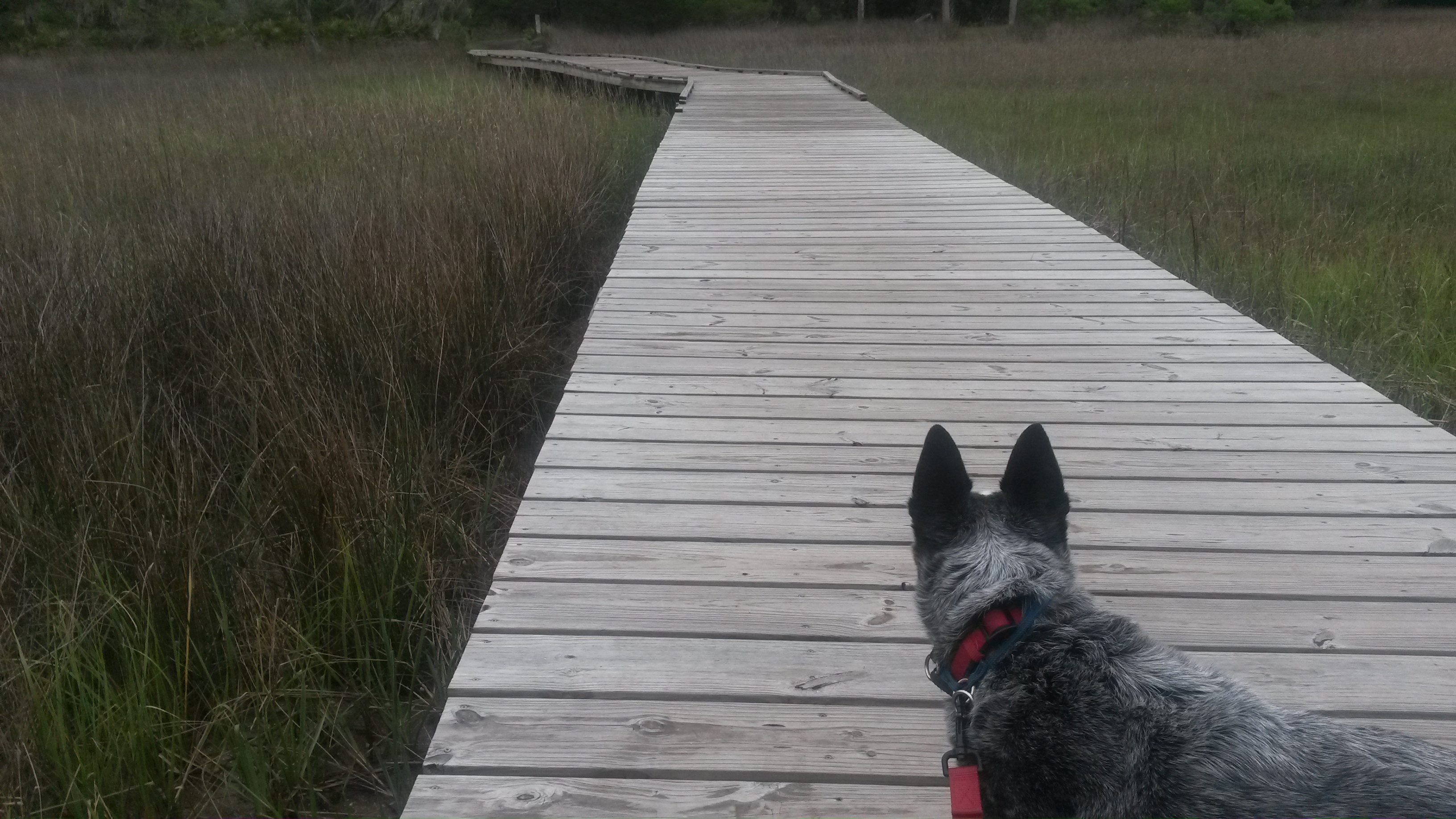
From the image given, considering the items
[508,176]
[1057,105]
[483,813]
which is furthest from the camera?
[1057,105]

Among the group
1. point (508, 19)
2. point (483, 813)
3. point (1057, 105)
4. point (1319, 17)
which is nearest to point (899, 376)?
point (483, 813)

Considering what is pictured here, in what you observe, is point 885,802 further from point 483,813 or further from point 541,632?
point 541,632

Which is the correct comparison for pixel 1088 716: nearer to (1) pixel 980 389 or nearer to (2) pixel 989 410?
(2) pixel 989 410

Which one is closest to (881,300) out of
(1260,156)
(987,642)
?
(987,642)

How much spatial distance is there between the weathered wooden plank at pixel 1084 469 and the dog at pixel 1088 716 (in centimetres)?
105

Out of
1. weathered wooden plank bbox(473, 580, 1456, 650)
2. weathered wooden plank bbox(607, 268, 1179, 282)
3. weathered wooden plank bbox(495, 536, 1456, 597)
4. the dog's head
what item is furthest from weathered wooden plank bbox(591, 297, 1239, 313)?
the dog's head

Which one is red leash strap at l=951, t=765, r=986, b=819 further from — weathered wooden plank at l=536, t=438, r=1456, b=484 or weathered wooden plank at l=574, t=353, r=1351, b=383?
weathered wooden plank at l=574, t=353, r=1351, b=383

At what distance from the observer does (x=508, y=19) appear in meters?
37.4

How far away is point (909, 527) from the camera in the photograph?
97.1 inches

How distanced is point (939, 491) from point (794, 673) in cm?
61

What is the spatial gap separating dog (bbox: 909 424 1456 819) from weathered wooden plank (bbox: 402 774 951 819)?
205 millimetres

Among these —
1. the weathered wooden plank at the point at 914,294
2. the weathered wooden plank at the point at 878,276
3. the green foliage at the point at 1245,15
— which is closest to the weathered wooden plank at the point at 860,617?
the weathered wooden plank at the point at 914,294

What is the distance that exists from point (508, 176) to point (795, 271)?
2.52m

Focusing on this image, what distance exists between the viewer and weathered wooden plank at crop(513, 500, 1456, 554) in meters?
2.36
